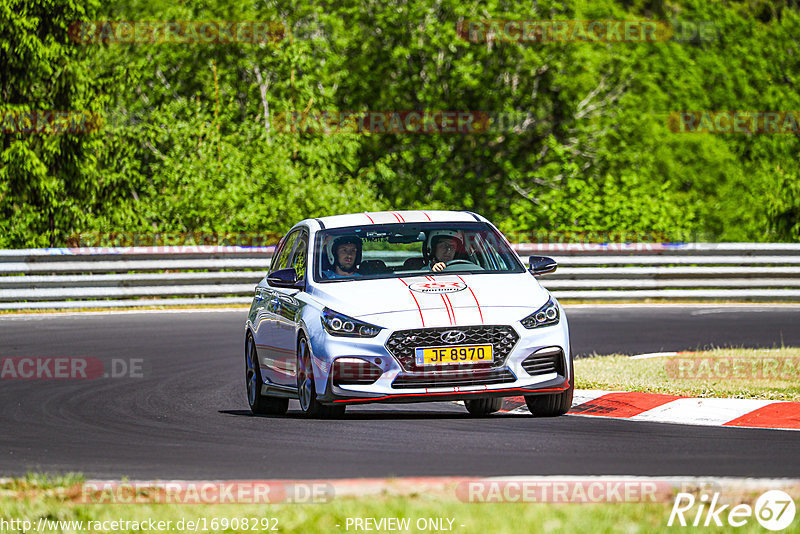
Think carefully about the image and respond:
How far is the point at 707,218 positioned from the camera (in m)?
51.0

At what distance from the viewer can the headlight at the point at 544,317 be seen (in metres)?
9.58

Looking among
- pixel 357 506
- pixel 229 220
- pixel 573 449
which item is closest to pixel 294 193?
pixel 229 220

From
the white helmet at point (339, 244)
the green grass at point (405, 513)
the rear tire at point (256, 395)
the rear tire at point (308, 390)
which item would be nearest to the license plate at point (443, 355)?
the rear tire at point (308, 390)

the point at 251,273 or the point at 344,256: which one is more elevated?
the point at 344,256

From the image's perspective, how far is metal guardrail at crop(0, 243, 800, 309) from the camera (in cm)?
2133

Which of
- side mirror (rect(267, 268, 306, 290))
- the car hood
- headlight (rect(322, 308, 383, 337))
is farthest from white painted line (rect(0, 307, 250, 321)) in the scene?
headlight (rect(322, 308, 383, 337))

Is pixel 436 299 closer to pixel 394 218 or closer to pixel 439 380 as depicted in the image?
pixel 439 380

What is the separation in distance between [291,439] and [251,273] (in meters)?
12.9

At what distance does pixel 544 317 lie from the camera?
31.8 ft

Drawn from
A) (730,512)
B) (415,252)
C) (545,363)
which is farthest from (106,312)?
(730,512)

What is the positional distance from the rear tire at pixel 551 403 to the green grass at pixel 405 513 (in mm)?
3684

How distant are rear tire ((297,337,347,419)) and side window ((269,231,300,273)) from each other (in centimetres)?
184

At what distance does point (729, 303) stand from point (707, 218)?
29417 mm

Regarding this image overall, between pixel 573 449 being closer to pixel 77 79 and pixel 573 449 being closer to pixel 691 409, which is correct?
pixel 691 409
